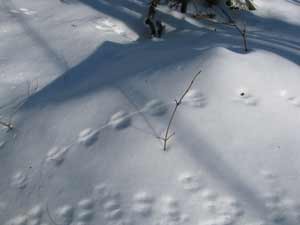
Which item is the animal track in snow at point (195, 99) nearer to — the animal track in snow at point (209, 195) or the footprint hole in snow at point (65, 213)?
the animal track in snow at point (209, 195)

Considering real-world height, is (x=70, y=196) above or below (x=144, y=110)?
below


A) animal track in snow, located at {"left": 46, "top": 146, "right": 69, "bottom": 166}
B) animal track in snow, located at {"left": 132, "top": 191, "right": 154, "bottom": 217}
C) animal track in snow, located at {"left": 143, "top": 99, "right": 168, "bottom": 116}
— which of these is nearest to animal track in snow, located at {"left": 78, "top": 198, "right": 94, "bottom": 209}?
animal track in snow, located at {"left": 132, "top": 191, "right": 154, "bottom": 217}

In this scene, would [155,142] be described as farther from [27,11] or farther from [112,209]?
[27,11]

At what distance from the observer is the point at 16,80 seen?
3779mm

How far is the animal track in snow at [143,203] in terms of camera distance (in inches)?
86.1

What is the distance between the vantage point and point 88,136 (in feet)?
8.85

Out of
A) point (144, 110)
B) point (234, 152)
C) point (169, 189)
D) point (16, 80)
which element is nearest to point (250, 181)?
point (234, 152)

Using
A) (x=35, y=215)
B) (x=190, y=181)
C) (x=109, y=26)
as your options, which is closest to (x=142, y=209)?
(x=190, y=181)

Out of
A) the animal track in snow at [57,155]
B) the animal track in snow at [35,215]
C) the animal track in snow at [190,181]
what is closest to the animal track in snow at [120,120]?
the animal track in snow at [57,155]

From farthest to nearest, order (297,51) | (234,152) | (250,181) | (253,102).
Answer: (297,51), (253,102), (234,152), (250,181)

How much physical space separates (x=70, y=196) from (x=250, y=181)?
3.10 feet

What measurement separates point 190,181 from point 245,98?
695 mm

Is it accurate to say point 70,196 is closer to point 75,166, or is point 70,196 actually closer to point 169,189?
point 75,166

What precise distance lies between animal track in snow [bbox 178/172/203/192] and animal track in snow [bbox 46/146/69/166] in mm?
747
